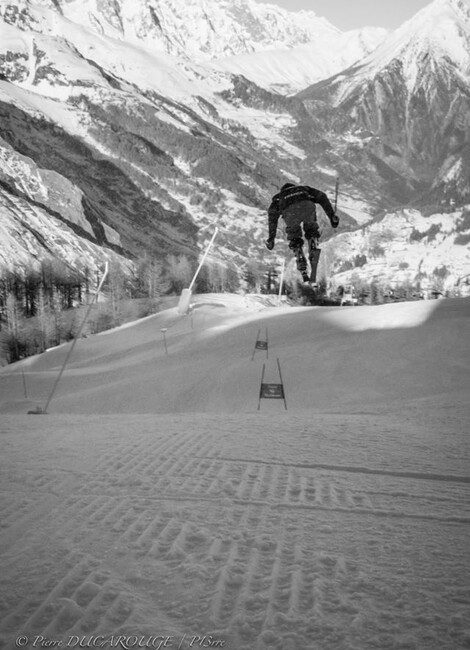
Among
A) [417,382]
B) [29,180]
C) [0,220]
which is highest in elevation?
[29,180]

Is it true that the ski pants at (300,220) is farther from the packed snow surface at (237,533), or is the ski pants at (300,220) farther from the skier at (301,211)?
the packed snow surface at (237,533)

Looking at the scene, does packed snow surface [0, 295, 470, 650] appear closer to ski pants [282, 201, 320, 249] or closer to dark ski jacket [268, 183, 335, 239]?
ski pants [282, 201, 320, 249]

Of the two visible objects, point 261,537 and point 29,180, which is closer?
point 261,537

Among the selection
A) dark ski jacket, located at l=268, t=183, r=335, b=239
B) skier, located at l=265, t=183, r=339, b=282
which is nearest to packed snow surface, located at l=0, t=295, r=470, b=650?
skier, located at l=265, t=183, r=339, b=282

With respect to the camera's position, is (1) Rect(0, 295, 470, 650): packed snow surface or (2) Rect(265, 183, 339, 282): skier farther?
(2) Rect(265, 183, 339, 282): skier

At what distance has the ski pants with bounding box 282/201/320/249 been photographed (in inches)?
444

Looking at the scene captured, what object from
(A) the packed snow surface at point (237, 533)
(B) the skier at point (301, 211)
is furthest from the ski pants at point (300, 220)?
(A) the packed snow surface at point (237, 533)

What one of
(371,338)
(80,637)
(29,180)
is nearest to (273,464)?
(80,637)

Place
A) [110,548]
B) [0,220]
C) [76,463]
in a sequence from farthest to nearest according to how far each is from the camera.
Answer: [0,220]
[76,463]
[110,548]

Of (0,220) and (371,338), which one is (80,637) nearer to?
(371,338)

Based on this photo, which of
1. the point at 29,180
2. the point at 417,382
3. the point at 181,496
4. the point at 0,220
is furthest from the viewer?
the point at 29,180

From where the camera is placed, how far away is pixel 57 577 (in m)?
4.18

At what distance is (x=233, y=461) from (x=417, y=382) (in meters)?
19.4

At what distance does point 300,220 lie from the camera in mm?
11336
